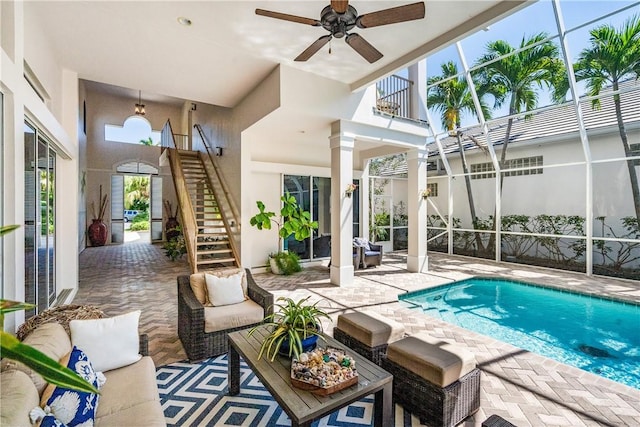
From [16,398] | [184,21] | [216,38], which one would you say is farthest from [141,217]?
[16,398]

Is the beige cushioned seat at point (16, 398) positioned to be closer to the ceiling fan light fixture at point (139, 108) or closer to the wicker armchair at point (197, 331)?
the wicker armchair at point (197, 331)

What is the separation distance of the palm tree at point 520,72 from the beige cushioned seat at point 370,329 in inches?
282

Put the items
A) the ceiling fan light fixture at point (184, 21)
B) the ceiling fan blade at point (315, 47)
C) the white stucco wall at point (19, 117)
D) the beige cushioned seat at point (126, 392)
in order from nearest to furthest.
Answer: the beige cushioned seat at point (126, 392) < the white stucco wall at point (19, 117) < the ceiling fan blade at point (315, 47) < the ceiling fan light fixture at point (184, 21)

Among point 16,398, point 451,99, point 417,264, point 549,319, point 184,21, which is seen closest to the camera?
point 16,398

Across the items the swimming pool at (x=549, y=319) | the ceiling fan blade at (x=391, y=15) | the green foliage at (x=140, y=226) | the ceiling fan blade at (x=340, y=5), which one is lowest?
the swimming pool at (x=549, y=319)

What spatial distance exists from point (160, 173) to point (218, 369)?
13.0 m

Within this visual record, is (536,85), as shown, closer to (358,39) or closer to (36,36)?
(358,39)

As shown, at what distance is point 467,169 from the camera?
33.3ft

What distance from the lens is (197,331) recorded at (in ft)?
10.5

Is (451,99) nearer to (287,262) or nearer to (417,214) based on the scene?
(417,214)

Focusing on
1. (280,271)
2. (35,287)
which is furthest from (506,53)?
(35,287)

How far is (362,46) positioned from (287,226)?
4.28 metres

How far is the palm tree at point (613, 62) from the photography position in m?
6.27

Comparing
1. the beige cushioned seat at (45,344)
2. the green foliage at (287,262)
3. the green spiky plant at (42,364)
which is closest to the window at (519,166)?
the green foliage at (287,262)
